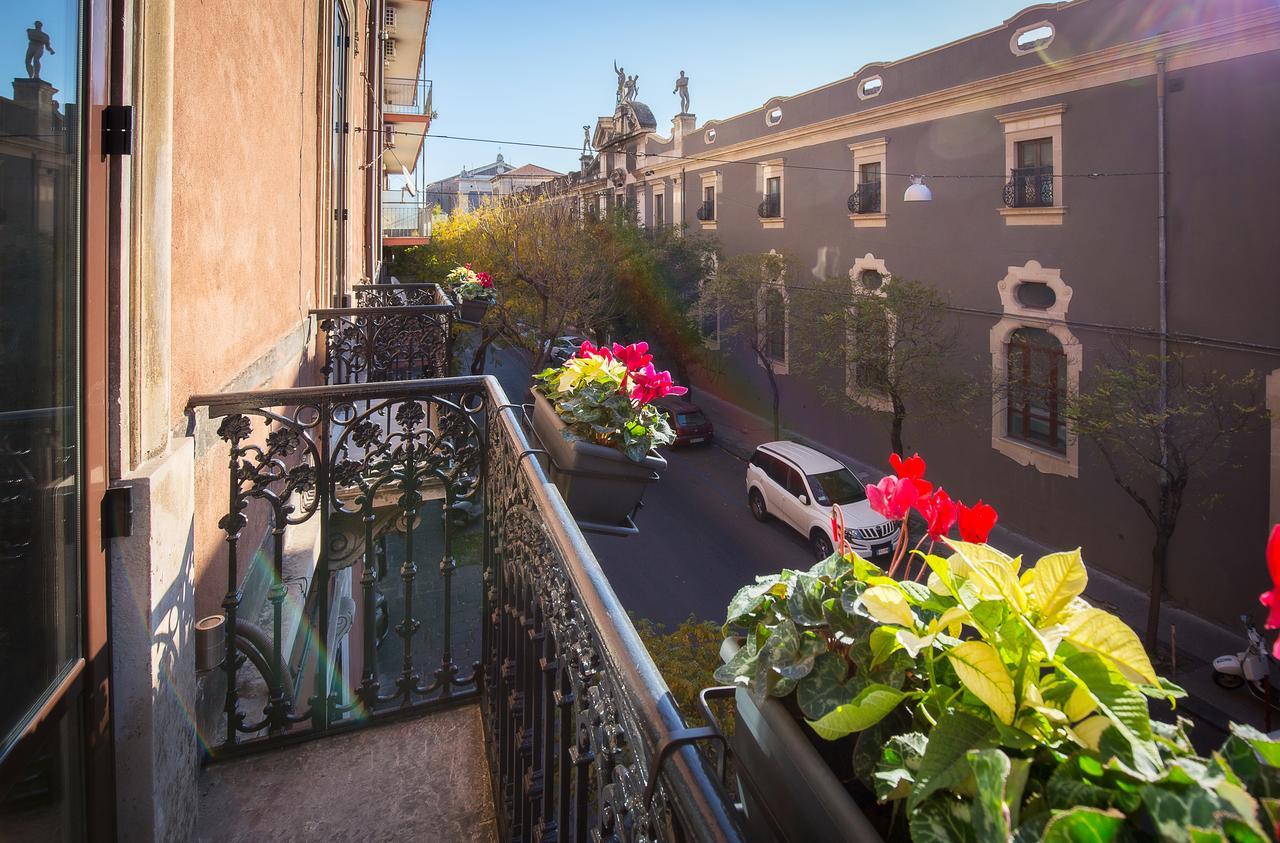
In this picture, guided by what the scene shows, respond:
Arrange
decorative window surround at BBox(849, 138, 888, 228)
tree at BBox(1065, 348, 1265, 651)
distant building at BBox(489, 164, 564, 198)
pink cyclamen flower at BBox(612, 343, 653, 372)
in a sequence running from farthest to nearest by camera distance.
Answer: distant building at BBox(489, 164, 564, 198), decorative window surround at BBox(849, 138, 888, 228), tree at BBox(1065, 348, 1265, 651), pink cyclamen flower at BBox(612, 343, 653, 372)

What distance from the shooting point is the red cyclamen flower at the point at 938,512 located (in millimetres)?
1480

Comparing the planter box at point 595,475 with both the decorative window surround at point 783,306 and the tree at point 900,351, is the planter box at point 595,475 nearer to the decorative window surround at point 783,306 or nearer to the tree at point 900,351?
the tree at point 900,351

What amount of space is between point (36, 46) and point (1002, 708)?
6.93 feet

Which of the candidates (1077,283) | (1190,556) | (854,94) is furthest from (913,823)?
(854,94)

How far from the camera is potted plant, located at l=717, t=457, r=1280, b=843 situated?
735 mm

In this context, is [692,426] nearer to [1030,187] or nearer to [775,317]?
[775,317]

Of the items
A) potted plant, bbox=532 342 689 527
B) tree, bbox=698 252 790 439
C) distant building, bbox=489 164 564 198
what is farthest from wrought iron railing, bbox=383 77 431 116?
distant building, bbox=489 164 564 198

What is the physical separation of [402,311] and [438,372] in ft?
2.04

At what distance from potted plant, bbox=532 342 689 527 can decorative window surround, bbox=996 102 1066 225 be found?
42.4 feet

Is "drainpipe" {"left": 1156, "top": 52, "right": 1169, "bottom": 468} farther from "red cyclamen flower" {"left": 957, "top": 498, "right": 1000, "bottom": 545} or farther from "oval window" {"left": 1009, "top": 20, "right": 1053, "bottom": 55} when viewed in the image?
"red cyclamen flower" {"left": 957, "top": 498, "right": 1000, "bottom": 545}

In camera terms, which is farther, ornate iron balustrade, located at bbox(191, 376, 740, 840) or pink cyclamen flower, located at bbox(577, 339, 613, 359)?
pink cyclamen flower, located at bbox(577, 339, 613, 359)

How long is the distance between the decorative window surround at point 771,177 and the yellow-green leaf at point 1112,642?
863 inches

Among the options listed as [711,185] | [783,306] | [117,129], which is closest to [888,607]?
[117,129]

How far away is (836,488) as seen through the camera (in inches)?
567
